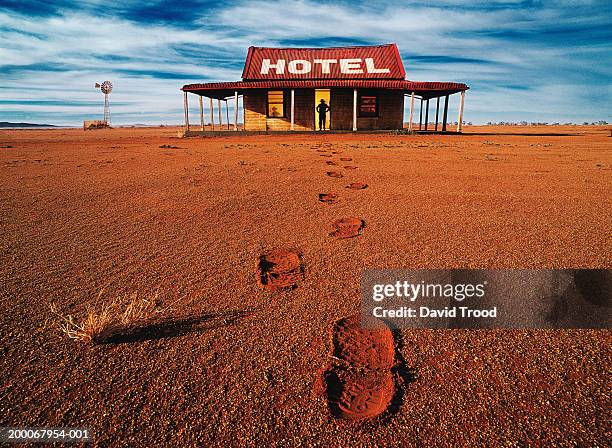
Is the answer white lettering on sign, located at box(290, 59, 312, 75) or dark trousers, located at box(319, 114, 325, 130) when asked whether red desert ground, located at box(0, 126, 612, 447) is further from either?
white lettering on sign, located at box(290, 59, 312, 75)

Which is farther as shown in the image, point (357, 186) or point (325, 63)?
point (325, 63)

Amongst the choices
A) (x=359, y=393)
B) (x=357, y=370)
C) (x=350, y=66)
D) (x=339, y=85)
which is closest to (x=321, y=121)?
(x=339, y=85)

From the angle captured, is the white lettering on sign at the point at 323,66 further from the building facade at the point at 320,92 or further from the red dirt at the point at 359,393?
the red dirt at the point at 359,393

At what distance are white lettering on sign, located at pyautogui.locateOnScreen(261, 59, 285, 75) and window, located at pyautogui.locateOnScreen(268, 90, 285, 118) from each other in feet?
4.89

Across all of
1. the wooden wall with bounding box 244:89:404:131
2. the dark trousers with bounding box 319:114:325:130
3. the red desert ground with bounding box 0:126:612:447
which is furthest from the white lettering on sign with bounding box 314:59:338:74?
the red desert ground with bounding box 0:126:612:447

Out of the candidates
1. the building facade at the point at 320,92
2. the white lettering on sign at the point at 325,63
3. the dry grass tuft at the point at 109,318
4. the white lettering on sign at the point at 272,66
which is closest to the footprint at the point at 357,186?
the dry grass tuft at the point at 109,318

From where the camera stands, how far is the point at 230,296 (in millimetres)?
2271

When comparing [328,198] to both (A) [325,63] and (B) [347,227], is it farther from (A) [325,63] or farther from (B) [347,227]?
(A) [325,63]

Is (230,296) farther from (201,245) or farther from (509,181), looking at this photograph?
(509,181)

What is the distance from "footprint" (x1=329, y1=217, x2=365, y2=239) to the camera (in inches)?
133

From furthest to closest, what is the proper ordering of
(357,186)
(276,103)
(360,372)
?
(276,103) → (357,186) → (360,372)

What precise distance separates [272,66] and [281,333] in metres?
19.9

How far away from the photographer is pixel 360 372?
1627 mm

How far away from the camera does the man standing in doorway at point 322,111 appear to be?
58.6 ft
